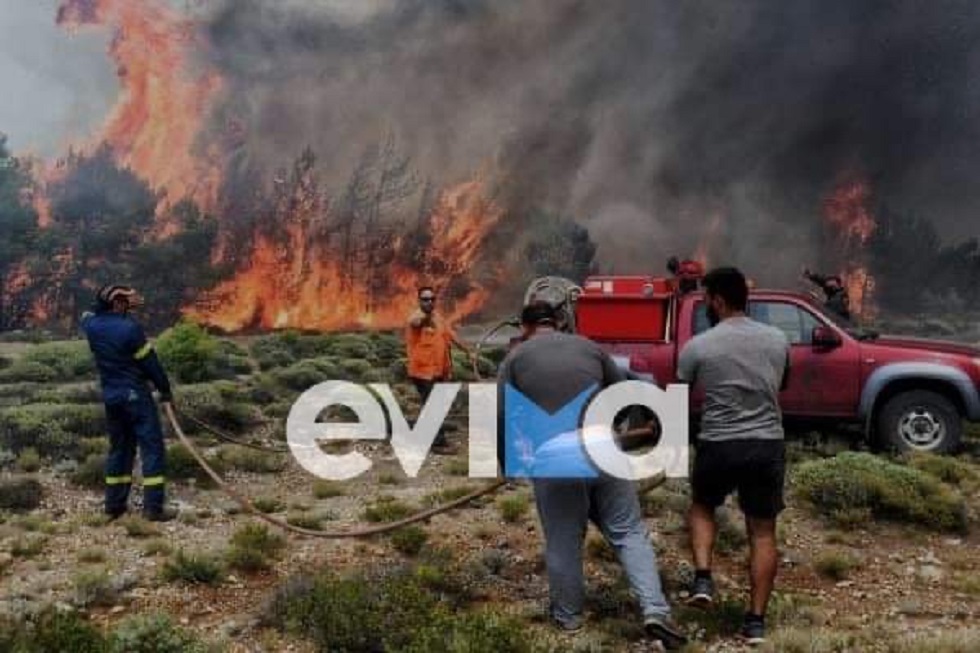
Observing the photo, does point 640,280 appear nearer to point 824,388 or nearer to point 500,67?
point 824,388

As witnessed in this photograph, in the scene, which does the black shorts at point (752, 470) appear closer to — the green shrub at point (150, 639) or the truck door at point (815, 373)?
the green shrub at point (150, 639)

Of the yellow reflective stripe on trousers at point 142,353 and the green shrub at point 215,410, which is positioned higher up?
the yellow reflective stripe on trousers at point 142,353

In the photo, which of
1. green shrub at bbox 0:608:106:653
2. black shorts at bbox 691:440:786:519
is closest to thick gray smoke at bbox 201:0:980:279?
green shrub at bbox 0:608:106:653

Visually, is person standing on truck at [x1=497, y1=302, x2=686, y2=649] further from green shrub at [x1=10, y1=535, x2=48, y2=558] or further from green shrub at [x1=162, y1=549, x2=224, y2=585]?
green shrub at [x1=10, y1=535, x2=48, y2=558]

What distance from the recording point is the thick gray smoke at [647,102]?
36719 millimetres

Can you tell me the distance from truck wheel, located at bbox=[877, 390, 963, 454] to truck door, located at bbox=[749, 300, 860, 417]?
0.40 m

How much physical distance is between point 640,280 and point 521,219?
29.0m

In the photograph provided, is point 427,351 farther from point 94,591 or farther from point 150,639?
point 150,639

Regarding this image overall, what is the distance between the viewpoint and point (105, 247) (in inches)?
1238

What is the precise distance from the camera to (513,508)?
7.13 metres

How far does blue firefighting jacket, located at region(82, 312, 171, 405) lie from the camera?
23.0ft

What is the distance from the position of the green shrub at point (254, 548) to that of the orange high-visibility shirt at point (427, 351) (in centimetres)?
410

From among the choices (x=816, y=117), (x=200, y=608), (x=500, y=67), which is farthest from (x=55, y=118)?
(x=200, y=608)

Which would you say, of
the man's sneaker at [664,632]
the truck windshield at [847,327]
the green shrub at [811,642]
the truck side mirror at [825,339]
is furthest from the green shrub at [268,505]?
the truck windshield at [847,327]
